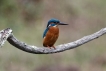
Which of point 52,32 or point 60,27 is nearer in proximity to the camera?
point 52,32

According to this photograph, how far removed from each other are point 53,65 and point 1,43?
17.1ft

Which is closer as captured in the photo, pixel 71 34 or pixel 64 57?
pixel 64 57

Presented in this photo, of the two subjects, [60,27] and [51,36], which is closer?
[51,36]

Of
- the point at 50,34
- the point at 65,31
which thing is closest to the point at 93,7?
the point at 65,31

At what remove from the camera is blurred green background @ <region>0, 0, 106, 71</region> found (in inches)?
294

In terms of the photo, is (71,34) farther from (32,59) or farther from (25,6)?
(32,59)

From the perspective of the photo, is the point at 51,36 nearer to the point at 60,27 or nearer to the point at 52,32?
the point at 52,32

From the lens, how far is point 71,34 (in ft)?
30.6

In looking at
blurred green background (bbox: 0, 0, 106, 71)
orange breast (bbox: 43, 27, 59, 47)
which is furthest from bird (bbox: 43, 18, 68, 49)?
blurred green background (bbox: 0, 0, 106, 71)

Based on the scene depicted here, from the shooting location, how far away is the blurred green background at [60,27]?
24.5ft

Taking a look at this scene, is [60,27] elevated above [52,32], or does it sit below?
above

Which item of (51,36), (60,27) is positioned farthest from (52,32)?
(60,27)

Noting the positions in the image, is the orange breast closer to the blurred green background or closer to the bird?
the bird

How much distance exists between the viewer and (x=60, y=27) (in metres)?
9.77
